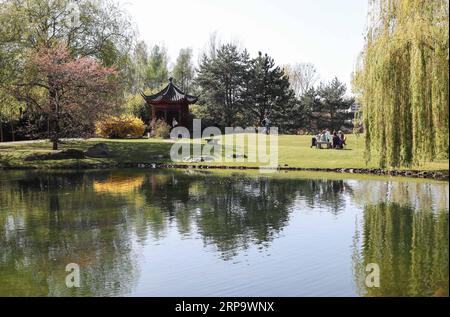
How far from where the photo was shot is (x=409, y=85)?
15312 millimetres

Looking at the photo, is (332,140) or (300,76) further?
(300,76)

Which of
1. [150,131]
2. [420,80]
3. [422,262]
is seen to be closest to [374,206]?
[420,80]

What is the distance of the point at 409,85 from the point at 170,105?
34039mm

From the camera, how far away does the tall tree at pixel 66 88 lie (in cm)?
3275

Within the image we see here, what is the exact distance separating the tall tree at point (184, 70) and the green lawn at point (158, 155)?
121ft

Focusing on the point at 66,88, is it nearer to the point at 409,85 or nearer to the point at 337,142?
the point at 337,142

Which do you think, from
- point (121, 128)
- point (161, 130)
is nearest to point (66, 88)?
point (121, 128)

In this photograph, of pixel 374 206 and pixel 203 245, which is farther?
pixel 374 206

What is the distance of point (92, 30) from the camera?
3731 centimetres

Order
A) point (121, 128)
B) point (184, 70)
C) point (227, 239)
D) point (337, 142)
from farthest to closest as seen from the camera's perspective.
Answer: point (184, 70)
point (121, 128)
point (337, 142)
point (227, 239)

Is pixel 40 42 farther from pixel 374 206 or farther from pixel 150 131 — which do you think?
pixel 374 206

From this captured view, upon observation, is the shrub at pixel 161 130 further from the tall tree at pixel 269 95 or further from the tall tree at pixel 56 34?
the tall tree at pixel 269 95
